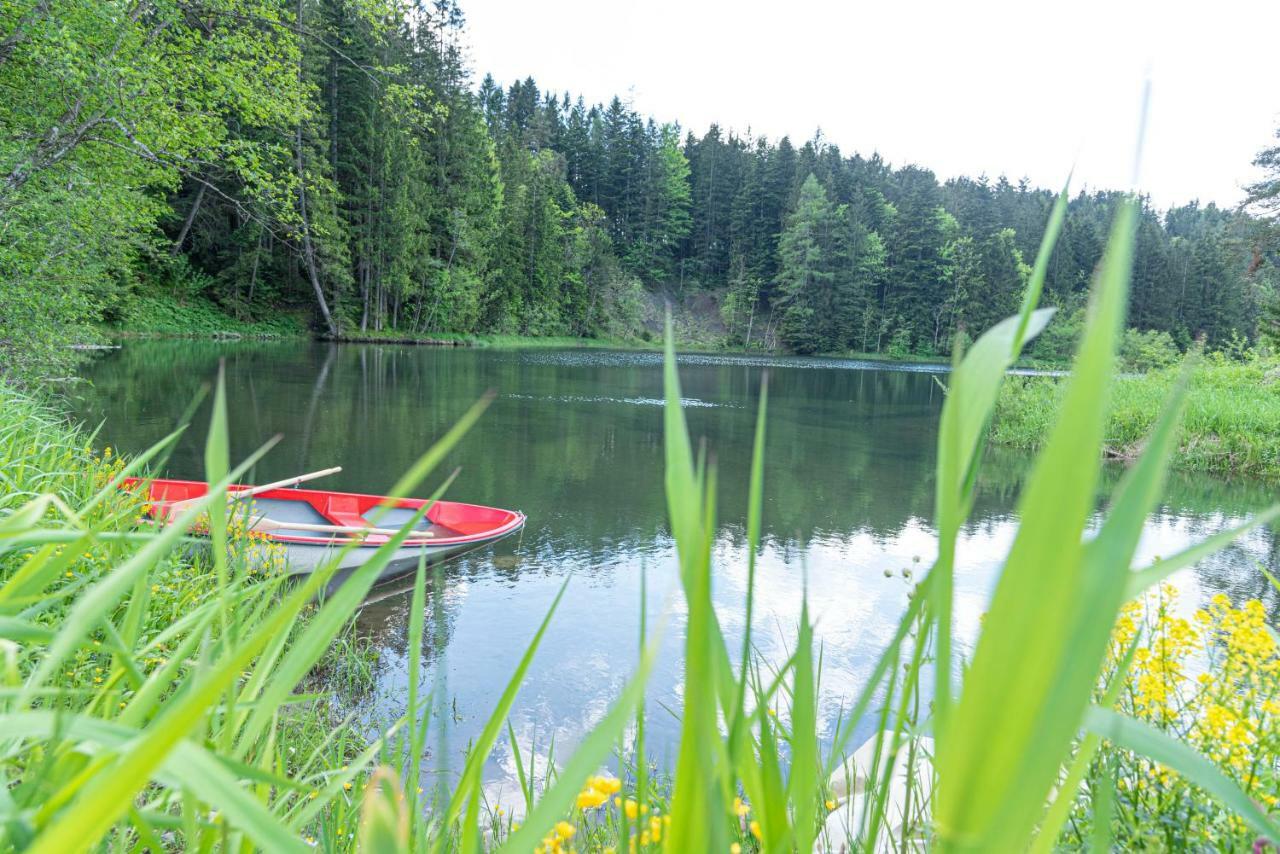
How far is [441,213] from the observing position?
40719mm

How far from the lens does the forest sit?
27.5 ft

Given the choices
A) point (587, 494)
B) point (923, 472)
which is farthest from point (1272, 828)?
point (923, 472)

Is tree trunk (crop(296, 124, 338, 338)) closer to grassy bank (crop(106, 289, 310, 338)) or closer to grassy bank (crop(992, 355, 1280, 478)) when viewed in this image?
grassy bank (crop(106, 289, 310, 338))

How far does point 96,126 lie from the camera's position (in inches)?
344

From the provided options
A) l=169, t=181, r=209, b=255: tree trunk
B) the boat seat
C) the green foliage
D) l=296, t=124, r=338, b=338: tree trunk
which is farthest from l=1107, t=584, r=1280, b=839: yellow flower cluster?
l=169, t=181, r=209, b=255: tree trunk

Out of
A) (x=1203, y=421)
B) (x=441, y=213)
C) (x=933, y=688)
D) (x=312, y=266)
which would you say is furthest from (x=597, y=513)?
(x=441, y=213)

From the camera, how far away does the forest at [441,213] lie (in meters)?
8.38

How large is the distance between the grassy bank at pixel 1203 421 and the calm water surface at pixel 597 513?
3.17ft

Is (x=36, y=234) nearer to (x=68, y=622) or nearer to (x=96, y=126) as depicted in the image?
(x=96, y=126)

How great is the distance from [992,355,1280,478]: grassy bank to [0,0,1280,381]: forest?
190 cm

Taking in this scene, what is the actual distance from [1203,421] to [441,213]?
34.9 meters

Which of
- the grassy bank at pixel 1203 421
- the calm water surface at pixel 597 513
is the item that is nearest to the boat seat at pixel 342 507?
the calm water surface at pixel 597 513

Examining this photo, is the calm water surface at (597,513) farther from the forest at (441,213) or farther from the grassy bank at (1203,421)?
the forest at (441,213)

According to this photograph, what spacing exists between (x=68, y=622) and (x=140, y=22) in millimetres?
12158
